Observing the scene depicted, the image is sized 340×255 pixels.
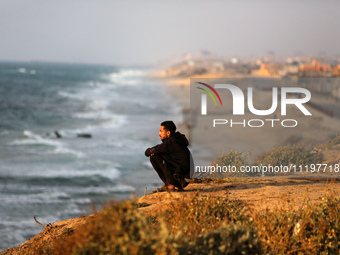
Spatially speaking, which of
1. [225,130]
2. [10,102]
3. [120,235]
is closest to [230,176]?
[225,130]

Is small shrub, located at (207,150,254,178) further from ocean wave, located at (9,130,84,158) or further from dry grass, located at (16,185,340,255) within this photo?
ocean wave, located at (9,130,84,158)

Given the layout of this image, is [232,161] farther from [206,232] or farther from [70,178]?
[70,178]

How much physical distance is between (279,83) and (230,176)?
91.1 inches

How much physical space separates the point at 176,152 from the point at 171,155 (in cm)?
12

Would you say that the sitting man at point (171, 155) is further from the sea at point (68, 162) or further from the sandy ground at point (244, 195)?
the sea at point (68, 162)

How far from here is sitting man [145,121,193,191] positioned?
856cm

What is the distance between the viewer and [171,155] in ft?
28.4

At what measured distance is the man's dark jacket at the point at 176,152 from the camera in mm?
8555

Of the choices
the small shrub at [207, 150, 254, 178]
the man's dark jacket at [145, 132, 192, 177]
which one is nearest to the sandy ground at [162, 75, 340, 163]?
the small shrub at [207, 150, 254, 178]

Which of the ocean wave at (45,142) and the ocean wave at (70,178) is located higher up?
the ocean wave at (70,178)
